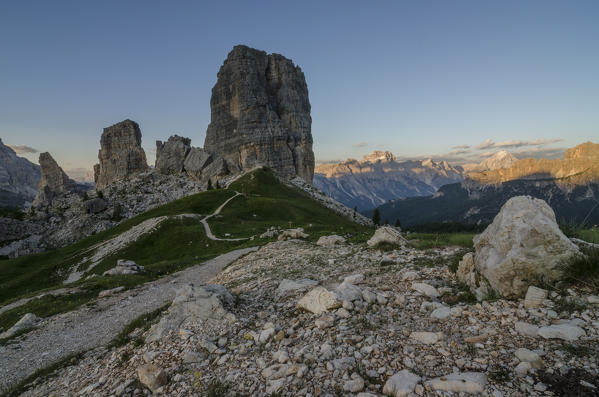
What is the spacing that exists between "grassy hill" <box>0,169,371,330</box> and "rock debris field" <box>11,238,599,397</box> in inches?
457

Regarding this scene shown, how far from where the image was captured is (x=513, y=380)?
5.03 metres

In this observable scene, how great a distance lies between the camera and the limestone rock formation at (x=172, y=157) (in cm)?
16050

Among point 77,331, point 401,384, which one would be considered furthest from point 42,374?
point 401,384

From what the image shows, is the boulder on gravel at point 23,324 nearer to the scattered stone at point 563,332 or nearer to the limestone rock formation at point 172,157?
the scattered stone at point 563,332

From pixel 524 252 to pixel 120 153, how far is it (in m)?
218

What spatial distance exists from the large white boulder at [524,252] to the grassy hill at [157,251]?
2050 centimetres

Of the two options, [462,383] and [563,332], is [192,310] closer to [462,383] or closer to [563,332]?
[462,383]

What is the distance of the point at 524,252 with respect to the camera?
26.0ft

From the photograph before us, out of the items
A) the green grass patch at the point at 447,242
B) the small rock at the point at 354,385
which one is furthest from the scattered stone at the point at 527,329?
the green grass patch at the point at 447,242

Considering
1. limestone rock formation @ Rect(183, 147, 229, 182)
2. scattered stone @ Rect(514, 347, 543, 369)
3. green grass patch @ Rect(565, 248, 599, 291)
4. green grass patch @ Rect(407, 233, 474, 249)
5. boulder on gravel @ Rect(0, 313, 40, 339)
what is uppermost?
limestone rock formation @ Rect(183, 147, 229, 182)

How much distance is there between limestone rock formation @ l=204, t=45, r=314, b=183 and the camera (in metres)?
160

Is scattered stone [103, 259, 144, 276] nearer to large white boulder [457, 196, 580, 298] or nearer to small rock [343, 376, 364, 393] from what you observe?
small rock [343, 376, 364, 393]

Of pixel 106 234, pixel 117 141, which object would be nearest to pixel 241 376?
pixel 106 234

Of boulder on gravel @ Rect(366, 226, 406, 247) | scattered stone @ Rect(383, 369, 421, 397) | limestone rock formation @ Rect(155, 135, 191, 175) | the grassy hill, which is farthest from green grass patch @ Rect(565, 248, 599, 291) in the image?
limestone rock formation @ Rect(155, 135, 191, 175)
